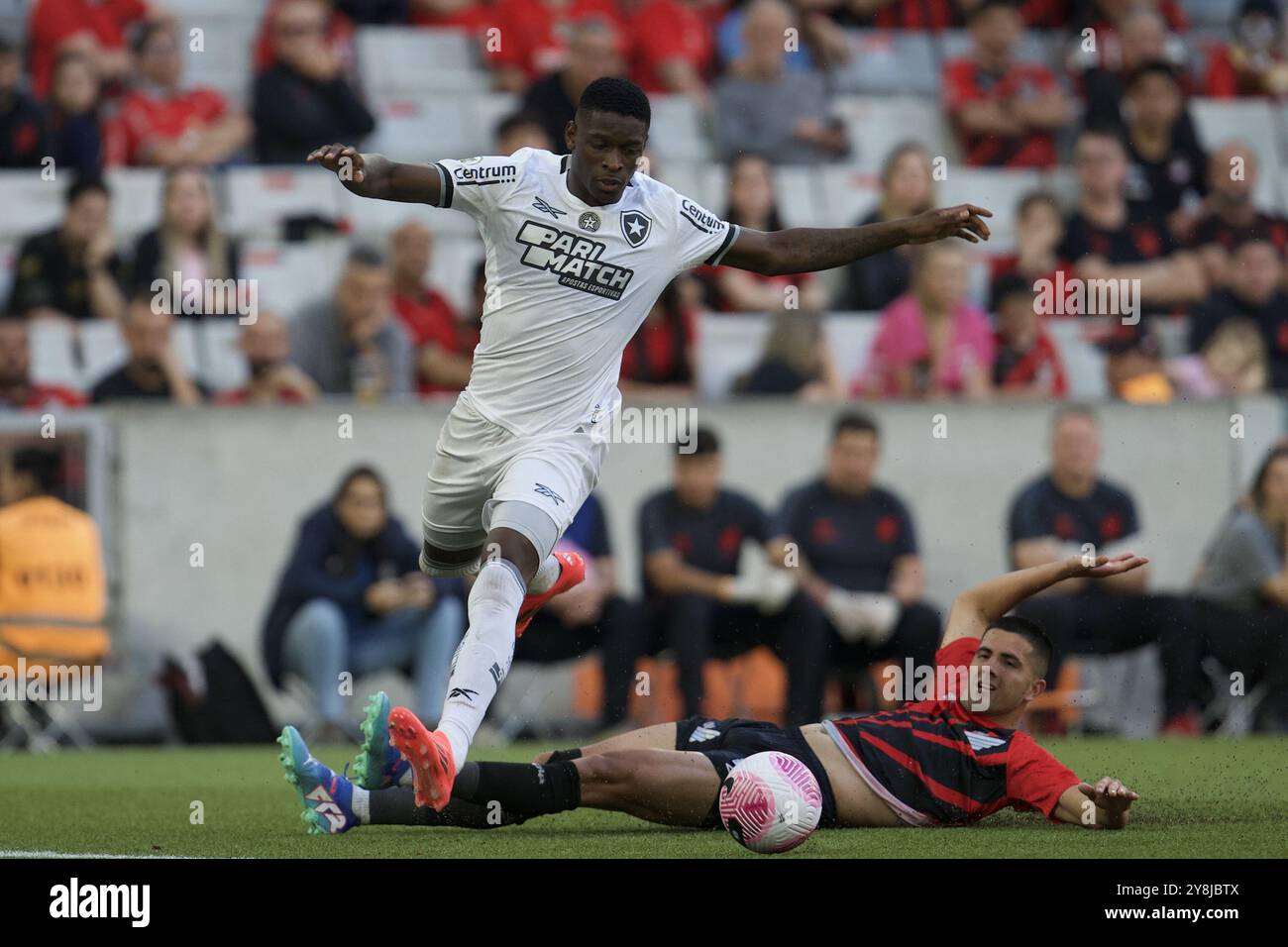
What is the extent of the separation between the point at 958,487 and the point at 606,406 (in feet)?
16.1

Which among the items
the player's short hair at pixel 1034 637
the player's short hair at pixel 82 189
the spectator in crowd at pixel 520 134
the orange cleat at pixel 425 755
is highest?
the spectator in crowd at pixel 520 134

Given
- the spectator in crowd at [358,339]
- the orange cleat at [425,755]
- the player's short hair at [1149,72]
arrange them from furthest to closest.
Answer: the player's short hair at [1149,72], the spectator in crowd at [358,339], the orange cleat at [425,755]

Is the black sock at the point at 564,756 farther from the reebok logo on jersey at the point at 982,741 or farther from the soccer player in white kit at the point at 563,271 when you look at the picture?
the reebok logo on jersey at the point at 982,741

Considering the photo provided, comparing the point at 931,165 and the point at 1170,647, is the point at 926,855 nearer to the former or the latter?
the point at 1170,647

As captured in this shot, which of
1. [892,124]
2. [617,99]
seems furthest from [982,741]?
[892,124]

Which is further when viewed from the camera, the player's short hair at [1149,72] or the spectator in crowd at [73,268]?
the player's short hair at [1149,72]

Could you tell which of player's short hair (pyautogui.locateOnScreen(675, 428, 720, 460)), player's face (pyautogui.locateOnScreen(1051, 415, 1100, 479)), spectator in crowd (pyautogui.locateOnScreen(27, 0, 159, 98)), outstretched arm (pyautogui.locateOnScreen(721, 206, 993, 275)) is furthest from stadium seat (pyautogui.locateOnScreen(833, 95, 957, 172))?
outstretched arm (pyautogui.locateOnScreen(721, 206, 993, 275))

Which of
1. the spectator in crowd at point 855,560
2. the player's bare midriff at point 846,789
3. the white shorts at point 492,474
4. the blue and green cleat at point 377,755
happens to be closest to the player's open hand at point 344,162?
the white shorts at point 492,474

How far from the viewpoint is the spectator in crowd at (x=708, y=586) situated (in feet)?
36.6

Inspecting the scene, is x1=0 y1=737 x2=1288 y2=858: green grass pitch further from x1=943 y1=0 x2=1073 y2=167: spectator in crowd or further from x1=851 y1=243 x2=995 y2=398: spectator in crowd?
x1=943 y1=0 x2=1073 y2=167: spectator in crowd

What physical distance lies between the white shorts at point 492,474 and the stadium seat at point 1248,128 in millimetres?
9187

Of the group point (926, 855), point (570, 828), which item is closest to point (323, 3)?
point (570, 828)
